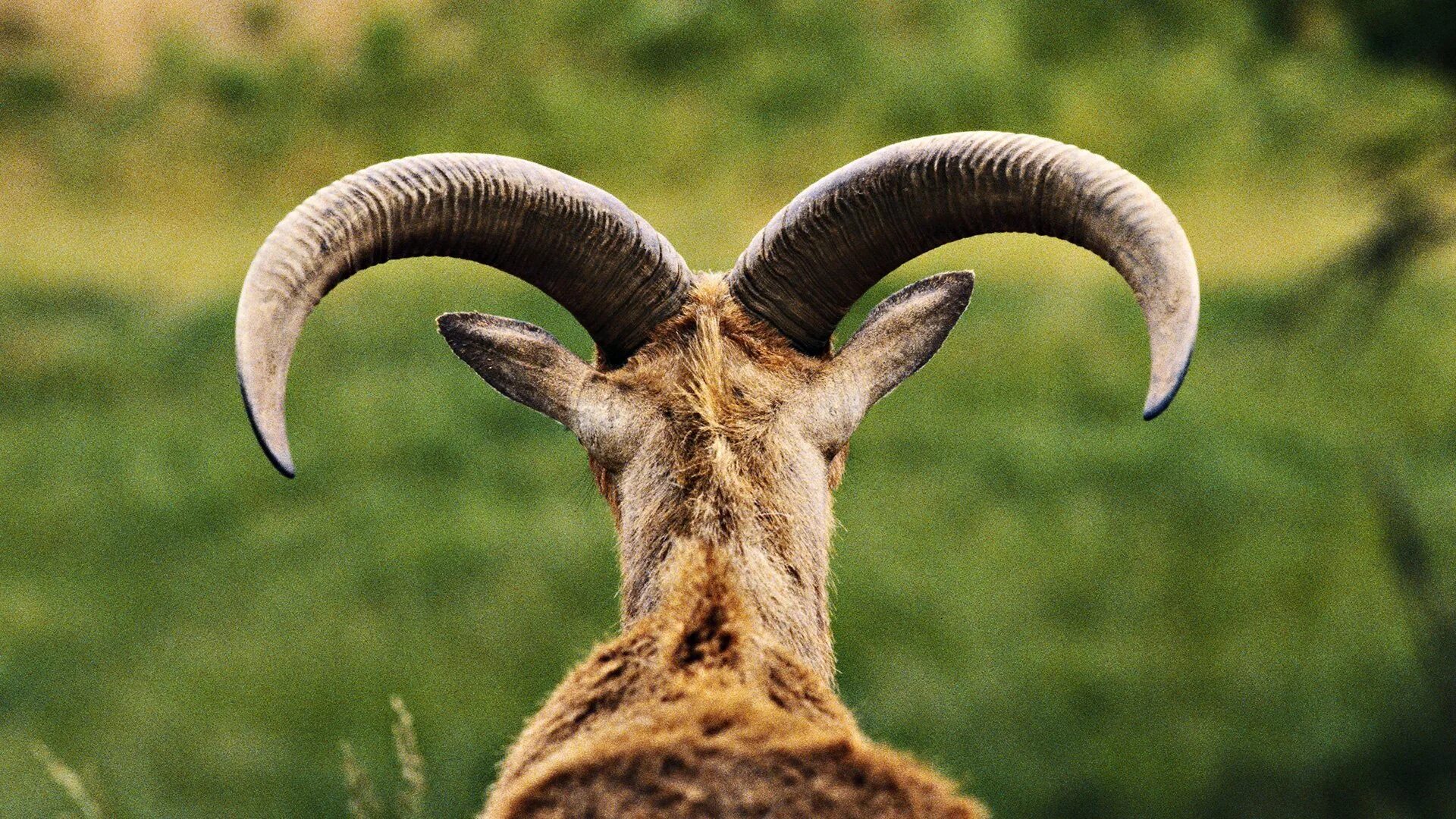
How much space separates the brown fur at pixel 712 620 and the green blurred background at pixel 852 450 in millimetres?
8368

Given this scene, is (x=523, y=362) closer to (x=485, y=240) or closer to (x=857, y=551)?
(x=485, y=240)

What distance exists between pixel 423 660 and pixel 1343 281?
766 centimetres

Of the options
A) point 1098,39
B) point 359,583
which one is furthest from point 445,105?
point 1098,39

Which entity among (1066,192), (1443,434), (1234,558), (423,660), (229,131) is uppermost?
(229,131)

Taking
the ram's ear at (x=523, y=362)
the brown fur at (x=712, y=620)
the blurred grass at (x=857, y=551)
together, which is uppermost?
the blurred grass at (x=857, y=551)

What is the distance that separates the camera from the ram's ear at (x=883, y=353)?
18.0ft

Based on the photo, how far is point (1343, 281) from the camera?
48.3 ft

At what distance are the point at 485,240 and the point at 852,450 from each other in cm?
840

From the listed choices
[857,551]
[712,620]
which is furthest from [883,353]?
[857,551]

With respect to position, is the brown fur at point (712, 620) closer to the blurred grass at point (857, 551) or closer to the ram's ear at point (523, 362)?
the ram's ear at point (523, 362)

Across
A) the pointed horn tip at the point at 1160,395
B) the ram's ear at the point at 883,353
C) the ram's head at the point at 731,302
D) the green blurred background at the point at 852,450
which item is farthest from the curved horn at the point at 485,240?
the green blurred background at the point at 852,450

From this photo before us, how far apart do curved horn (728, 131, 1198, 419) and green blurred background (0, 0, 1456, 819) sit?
840cm

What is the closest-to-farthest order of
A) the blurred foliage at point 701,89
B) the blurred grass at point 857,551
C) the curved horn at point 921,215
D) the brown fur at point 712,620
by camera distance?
the brown fur at point 712,620 → the curved horn at point 921,215 → the blurred grass at point 857,551 → the blurred foliage at point 701,89

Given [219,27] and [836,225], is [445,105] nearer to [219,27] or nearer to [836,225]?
[219,27]
